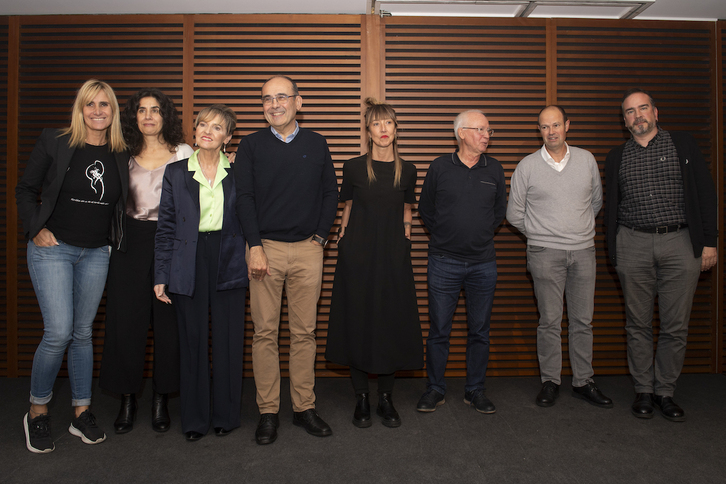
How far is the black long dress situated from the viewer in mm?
2686

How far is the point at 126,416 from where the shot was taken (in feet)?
8.63

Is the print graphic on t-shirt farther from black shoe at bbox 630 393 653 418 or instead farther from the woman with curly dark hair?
black shoe at bbox 630 393 653 418

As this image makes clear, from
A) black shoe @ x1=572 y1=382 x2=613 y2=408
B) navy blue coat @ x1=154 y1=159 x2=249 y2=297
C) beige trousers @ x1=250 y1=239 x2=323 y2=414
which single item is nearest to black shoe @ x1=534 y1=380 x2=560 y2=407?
black shoe @ x1=572 y1=382 x2=613 y2=408

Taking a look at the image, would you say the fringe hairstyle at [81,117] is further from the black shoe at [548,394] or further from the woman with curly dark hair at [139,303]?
the black shoe at [548,394]

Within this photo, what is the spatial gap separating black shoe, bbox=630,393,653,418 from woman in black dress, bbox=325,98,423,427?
146 cm

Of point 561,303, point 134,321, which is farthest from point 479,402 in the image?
point 134,321

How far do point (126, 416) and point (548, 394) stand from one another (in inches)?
109

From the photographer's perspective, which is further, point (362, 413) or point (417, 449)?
point (362, 413)

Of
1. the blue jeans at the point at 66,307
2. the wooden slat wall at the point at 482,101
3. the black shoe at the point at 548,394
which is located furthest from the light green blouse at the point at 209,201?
the black shoe at the point at 548,394

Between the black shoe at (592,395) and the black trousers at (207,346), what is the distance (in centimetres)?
235

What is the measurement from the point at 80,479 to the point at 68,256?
1176mm

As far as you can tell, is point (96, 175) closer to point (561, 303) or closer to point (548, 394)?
point (561, 303)

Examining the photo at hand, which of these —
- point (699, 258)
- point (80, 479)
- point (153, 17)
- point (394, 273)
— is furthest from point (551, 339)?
point (153, 17)

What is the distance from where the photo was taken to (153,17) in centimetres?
350
